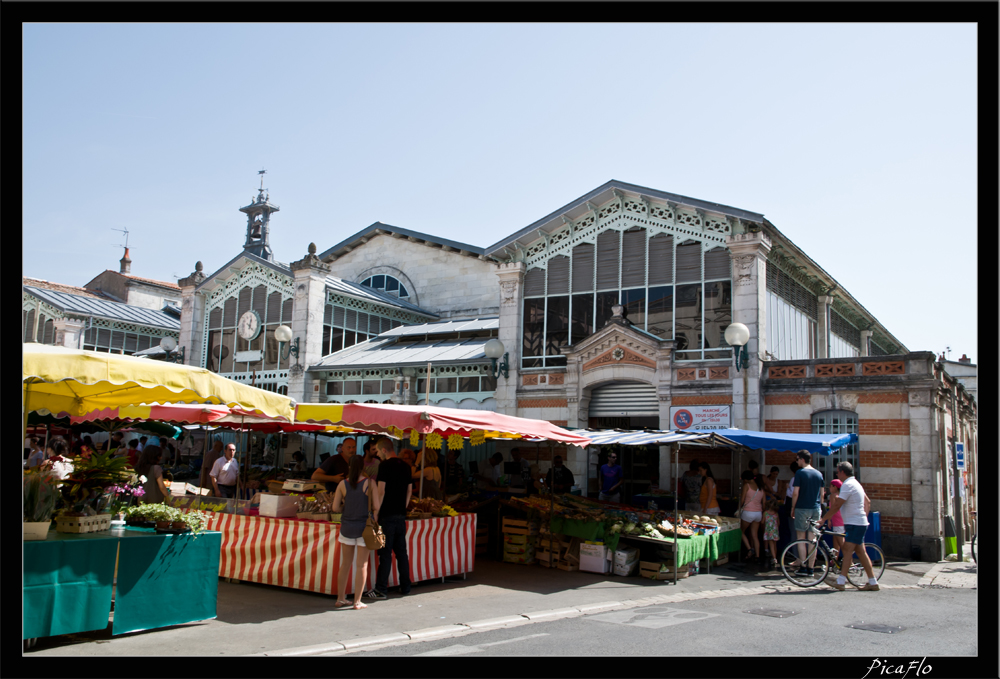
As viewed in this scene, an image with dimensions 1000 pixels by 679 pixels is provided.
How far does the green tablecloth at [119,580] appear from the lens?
6.58 metres

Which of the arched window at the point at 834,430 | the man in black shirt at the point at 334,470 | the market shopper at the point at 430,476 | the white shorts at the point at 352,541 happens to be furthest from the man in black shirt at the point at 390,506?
the arched window at the point at 834,430

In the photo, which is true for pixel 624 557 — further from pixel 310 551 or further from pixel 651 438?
pixel 310 551

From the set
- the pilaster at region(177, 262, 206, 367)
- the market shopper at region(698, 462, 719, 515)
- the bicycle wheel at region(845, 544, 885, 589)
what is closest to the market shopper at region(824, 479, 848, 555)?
the bicycle wheel at region(845, 544, 885, 589)

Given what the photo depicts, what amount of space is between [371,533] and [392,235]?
84.0ft

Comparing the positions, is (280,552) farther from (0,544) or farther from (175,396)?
(0,544)

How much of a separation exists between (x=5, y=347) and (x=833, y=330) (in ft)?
82.5

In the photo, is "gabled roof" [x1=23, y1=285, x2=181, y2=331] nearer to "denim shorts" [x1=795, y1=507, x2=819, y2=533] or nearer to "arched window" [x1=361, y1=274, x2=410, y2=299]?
"arched window" [x1=361, y1=274, x2=410, y2=299]

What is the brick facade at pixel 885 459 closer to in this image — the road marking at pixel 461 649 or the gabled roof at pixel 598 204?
the gabled roof at pixel 598 204

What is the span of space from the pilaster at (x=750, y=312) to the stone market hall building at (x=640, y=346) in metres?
0.03

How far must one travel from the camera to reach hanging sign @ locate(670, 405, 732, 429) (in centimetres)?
1847

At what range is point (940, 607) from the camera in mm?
10273

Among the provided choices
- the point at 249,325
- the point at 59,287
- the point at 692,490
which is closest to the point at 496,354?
the point at 692,490

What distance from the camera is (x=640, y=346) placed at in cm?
1966

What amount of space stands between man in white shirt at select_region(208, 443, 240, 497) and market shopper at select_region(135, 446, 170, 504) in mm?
1556
